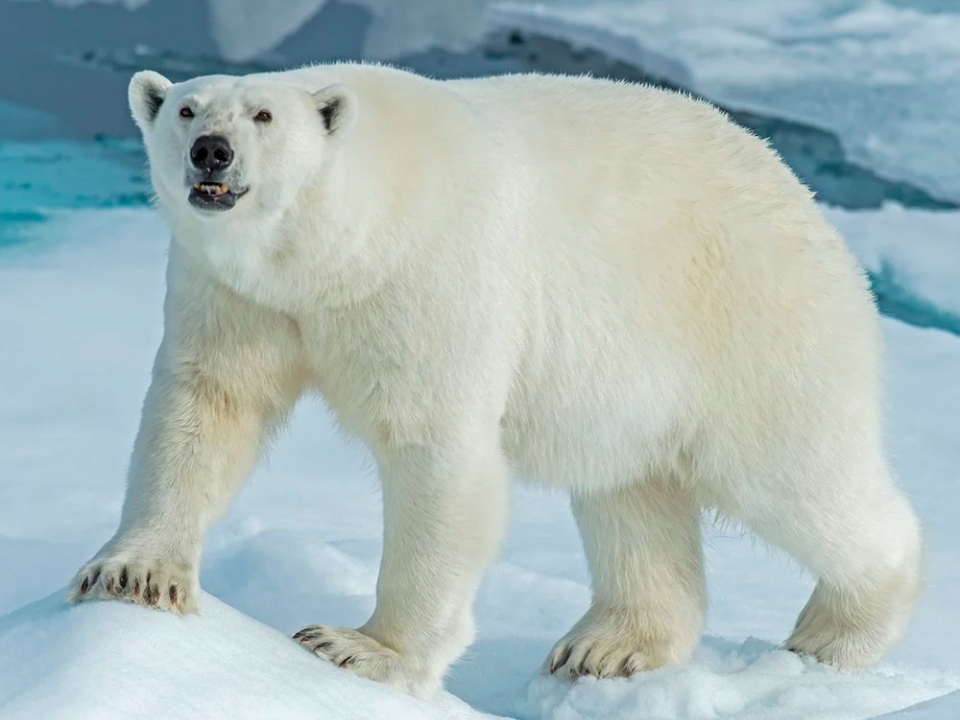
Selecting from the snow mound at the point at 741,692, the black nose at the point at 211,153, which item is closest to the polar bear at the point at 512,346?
the black nose at the point at 211,153

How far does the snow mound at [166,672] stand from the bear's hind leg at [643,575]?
3.31ft

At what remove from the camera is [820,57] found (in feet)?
38.2

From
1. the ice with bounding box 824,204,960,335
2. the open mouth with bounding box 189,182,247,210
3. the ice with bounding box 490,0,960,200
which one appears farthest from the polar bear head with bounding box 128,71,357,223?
the ice with bounding box 490,0,960,200

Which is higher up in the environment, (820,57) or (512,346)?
(820,57)

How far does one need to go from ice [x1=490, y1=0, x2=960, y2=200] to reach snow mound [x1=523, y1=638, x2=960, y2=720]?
7068mm

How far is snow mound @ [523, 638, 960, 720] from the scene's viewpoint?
377 cm

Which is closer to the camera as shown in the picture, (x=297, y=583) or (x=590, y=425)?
(x=590, y=425)

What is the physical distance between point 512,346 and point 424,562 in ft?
1.81

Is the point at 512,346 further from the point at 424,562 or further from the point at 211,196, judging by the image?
the point at 211,196

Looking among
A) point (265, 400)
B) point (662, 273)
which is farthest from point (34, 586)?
point (662, 273)

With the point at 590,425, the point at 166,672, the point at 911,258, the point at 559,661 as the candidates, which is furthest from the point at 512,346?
the point at 911,258

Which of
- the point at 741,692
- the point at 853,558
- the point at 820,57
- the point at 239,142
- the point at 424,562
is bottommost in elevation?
the point at 741,692

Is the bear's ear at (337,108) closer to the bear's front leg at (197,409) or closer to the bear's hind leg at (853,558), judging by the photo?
the bear's front leg at (197,409)

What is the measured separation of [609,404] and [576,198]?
0.53m
